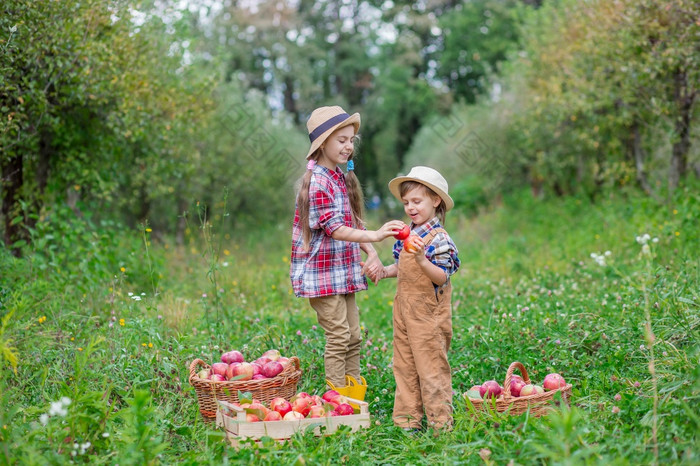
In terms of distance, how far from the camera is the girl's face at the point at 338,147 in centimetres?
414

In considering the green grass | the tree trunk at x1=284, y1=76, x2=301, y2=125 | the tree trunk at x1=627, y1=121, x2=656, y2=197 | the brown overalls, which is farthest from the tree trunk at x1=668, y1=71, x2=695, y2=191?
the tree trunk at x1=284, y1=76, x2=301, y2=125

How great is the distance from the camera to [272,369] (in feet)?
12.9

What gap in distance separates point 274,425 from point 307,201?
1.42 m

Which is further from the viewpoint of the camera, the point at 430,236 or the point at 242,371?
the point at 242,371

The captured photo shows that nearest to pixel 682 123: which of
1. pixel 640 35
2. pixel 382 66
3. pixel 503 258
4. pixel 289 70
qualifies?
pixel 640 35

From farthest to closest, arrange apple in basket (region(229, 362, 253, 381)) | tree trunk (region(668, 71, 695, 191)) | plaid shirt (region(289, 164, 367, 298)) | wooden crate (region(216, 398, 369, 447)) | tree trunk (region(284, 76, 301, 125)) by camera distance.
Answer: tree trunk (region(284, 76, 301, 125)) < tree trunk (region(668, 71, 695, 191)) < plaid shirt (region(289, 164, 367, 298)) < apple in basket (region(229, 362, 253, 381)) < wooden crate (region(216, 398, 369, 447))

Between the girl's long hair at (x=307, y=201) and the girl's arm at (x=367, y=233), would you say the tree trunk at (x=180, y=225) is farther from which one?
the girl's arm at (x=367, y=233)

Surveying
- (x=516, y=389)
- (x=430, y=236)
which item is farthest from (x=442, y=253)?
(x=516, y=389)

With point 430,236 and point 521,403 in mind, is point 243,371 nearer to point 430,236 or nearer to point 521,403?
point 430,236

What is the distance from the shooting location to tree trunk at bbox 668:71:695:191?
8641mm

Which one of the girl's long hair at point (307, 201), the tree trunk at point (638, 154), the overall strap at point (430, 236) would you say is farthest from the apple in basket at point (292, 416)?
the tree trunk at point (638, 154)

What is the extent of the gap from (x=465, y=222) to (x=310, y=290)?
1194 centimetres

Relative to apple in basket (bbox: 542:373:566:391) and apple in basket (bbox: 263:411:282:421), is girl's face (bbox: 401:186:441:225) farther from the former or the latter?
apple in basket (bbox: 263:411:282:421)

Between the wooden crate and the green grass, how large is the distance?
7 centimetres
